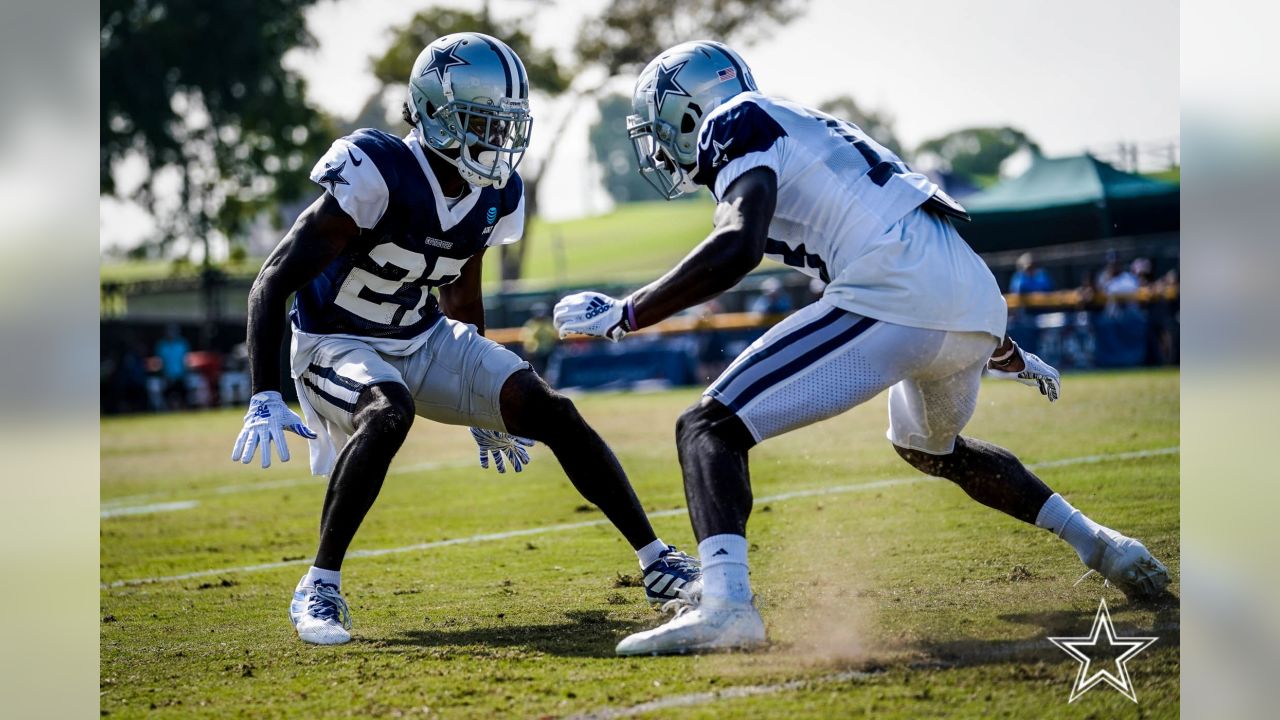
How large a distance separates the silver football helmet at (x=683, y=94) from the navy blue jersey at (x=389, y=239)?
2.57 ft

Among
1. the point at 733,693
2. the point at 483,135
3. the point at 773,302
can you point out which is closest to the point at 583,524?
the point at 483,135

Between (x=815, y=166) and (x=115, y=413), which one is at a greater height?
(x=815, y=166)

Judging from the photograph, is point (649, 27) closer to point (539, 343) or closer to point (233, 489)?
point (539, 343)

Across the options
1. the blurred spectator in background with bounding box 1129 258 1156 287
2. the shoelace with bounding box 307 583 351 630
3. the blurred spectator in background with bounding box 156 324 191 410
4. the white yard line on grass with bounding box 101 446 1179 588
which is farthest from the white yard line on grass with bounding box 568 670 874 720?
the blurred spectator in background with bounding box 156 324 191 410

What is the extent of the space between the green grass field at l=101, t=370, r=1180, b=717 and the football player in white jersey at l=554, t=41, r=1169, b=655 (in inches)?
11.9

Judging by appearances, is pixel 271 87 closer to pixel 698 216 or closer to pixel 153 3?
pixel 153 3

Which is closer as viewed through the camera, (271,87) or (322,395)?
(322,395)

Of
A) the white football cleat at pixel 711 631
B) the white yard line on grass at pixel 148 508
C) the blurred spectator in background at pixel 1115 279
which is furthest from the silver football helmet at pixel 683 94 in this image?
the blurred spectator in background at pixel 1115 279

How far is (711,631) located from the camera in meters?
3.36

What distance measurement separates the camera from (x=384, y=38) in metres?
22.5

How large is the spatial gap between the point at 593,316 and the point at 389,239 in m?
1.01

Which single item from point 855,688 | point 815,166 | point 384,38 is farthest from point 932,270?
point 384,38

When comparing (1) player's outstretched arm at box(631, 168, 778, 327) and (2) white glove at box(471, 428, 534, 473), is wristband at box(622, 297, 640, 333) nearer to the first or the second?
(1) player's outstretched arm at box(631, 168, 778, 327)
